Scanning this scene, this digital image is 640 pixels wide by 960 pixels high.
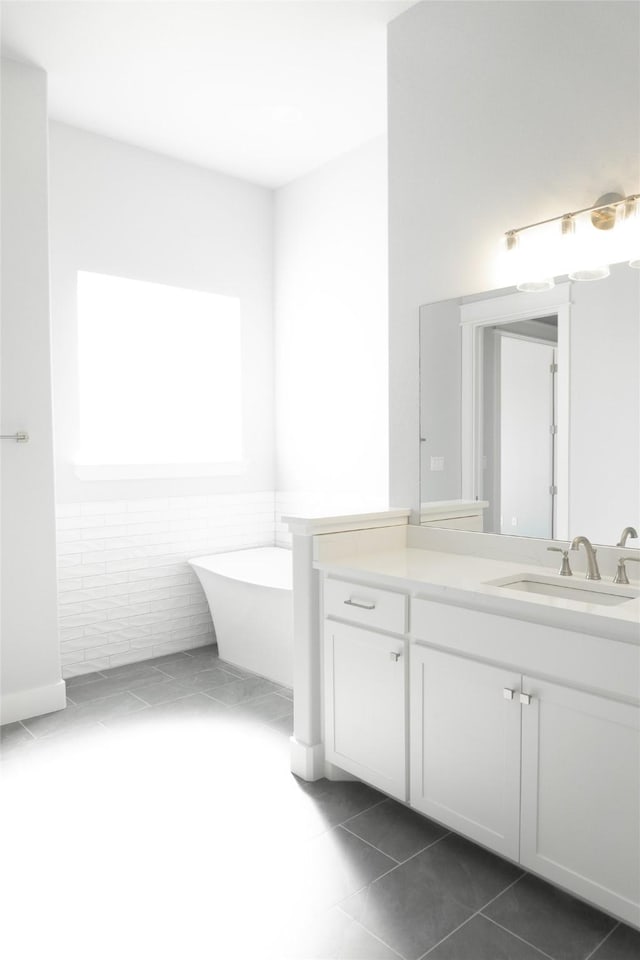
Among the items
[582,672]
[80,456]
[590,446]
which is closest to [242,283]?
[80,456]

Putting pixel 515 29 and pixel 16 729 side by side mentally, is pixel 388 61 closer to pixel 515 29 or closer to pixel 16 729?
pixel 515 29

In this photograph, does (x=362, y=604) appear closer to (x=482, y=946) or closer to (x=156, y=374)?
(x=482, y=946)

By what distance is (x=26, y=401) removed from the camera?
323 centimetres

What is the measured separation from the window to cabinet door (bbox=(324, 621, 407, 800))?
7.19 feet

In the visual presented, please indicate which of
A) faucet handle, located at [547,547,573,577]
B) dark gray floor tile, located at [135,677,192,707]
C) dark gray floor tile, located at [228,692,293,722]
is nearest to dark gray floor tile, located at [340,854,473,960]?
faucet handle, located at [547,547,573,577]

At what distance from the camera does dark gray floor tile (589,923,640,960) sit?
1.65m

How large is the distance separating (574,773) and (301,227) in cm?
382

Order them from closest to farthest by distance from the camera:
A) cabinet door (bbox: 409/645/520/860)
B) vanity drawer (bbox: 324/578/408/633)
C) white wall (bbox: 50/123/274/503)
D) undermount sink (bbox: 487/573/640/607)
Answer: cabinet door (bbox: 409/645/520/860), undermount sink (bbox: 487/573/640/607), vanity drawer (bbox: 324/578/408/633), white wall (bbox: 50/123/274/503)

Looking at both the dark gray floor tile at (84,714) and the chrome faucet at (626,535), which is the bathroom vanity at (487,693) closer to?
the chrome faucet at (626,535)

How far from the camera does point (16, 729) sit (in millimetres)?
3105

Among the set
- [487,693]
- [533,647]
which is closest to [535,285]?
[533,647]

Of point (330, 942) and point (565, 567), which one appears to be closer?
point (330, 942)

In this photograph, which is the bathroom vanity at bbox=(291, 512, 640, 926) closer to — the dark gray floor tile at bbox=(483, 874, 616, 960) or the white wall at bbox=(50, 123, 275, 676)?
the dark gray floor tile at bbox=(483, 874, 616, 960)

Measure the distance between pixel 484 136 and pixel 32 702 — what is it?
3295 millimetres
